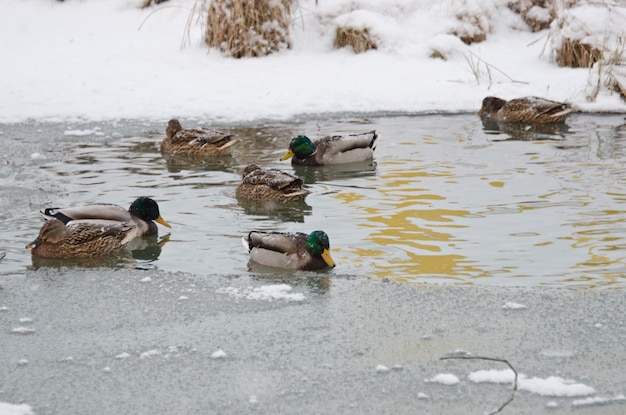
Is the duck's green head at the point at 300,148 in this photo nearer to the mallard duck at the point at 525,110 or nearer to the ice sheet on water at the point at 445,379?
the mallard duck at the point at 525,110

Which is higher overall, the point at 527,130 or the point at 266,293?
the point at 527,130

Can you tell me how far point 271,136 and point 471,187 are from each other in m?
4.16

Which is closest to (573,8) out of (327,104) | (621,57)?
(621,57)

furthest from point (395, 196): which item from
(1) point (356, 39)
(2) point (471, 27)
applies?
(2) point (471, 27)

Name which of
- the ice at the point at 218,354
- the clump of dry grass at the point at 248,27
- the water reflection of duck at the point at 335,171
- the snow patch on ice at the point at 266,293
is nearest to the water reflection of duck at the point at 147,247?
the snow patch on ice at the point at 266,293

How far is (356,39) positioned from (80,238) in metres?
10.6

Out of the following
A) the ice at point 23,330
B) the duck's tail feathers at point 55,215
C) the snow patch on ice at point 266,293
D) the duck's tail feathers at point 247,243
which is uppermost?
the duck's tail feathers at point 55,215

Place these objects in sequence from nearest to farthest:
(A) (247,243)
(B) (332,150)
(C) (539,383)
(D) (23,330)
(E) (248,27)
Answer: (C) (539,383)
(D) (23,330)
(A) (247,243)
(B) (332,150)
(E) (248,27)

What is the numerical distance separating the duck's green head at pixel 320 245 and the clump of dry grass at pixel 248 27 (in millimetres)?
A: 10460

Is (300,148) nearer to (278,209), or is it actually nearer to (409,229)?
(278,209)

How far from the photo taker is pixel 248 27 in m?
17.2

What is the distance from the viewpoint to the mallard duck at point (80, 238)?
304 inches

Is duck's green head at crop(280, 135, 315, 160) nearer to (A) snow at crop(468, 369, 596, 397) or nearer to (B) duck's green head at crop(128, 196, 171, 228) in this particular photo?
(B) duck's green head at crop(128, 196, 171, 228)

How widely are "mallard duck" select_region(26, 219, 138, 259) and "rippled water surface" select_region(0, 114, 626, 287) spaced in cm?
15
